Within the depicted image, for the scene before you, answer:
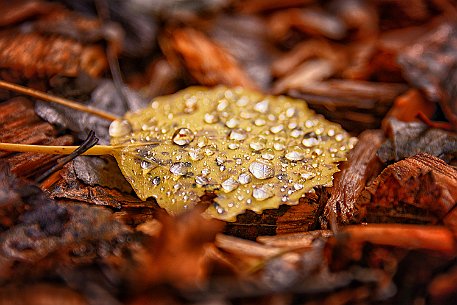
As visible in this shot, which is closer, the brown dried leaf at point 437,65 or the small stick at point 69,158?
the small stick at point 69,158

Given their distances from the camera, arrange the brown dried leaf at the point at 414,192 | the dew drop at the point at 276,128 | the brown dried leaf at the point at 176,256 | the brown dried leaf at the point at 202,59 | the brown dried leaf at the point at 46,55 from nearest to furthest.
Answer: the brown dried leaf at the point at 176,256 → the brown dried leaf at the point at 414,192 → the dew drop at the point at 276,128 → the brown dried leaf at the point at 46,55 → the brown dried leaf at the point at 202,59

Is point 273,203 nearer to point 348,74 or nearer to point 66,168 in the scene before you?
point 66,168

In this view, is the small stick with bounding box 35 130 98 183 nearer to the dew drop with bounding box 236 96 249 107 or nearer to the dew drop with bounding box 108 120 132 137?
the dew drop with bounding box 108 120 132 137

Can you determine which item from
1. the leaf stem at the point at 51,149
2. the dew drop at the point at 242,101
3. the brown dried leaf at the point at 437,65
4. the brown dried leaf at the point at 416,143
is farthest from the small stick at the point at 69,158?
the brown dried leaf at the point at 437,65

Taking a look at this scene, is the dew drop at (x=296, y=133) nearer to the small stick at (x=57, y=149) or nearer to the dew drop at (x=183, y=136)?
the dew drop at (x=183, y=136)

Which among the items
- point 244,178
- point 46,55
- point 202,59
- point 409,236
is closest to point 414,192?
point 409,236

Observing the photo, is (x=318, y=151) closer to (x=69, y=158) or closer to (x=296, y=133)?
(x=296, y=133)
